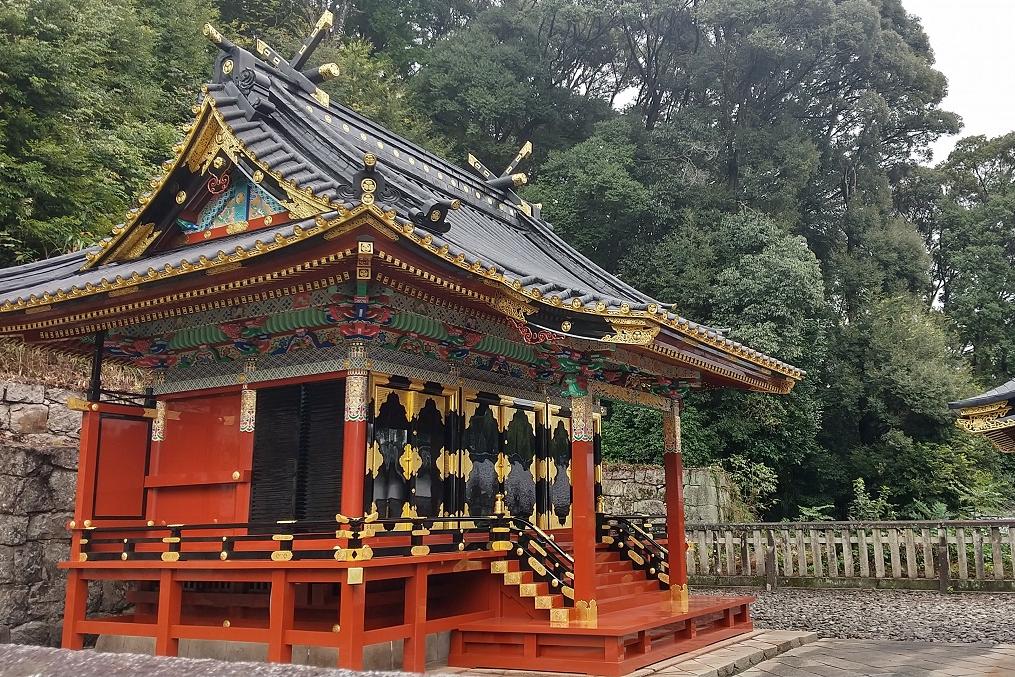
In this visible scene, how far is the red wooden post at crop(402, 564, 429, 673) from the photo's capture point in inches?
331

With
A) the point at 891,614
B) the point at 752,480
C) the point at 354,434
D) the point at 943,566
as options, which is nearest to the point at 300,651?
the point at 354,434

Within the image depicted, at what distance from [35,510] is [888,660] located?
10916mm

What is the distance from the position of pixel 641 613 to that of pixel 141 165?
13.7m

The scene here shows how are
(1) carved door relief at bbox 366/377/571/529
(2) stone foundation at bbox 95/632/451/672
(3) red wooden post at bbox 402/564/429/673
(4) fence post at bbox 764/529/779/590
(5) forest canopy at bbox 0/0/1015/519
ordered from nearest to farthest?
(2) stone foundation at bbox 95/632/451/672
(3) red wooden post at bbox 402/564/429/673
(1) carved door relief at bbox 366/377/571/529
(4) fence post at bbox 764/529/779/590
(5) forest canopy at bbox 0/0/1015/519

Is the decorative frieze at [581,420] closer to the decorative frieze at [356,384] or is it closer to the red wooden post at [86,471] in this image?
the decorative frieze at [356,384]

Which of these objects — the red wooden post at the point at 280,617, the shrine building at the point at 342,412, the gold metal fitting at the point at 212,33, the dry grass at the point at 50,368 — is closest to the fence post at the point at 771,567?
the shrine building at the point at 342,412

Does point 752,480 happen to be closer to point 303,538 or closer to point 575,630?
point 575,630

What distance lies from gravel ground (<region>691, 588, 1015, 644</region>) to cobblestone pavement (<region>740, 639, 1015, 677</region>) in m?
0.58

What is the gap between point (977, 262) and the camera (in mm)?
32219

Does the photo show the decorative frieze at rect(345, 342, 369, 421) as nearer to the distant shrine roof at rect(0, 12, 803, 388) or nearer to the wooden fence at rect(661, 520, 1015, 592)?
the distant shrine roof at rect(0, 12, 803, 388)

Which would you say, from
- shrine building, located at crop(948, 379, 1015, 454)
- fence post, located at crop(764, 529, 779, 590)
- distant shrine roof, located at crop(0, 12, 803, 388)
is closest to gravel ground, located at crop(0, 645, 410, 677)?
distant shrine roof, located at crop(0, 12, 803, 388)

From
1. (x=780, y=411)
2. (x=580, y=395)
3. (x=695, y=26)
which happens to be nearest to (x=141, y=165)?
(x=580, y=395)

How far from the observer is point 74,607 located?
32.2ft

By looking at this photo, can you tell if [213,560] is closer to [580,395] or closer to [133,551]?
[133,551]
